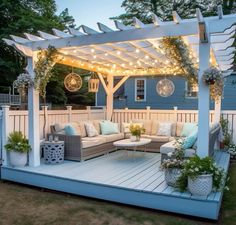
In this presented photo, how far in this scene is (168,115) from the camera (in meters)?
9.03

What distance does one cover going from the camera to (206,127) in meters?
4.32

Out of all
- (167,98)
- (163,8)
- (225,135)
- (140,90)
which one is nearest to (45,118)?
(225,135)

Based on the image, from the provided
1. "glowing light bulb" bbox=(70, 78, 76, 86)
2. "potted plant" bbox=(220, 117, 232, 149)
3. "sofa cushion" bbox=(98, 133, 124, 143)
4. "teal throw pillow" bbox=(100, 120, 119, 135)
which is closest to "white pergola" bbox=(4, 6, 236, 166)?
"potted plant" bbox=(220, 117, 232, 149)

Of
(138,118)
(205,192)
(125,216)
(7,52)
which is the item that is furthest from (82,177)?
(7,52)

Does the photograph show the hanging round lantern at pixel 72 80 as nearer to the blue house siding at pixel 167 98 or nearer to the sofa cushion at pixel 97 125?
the sofa cushion at pixel 97 125

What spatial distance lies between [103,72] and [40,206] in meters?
5.97

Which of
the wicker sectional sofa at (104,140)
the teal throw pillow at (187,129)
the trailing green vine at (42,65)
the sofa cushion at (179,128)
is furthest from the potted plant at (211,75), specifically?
the sofa cushion at (179,128)

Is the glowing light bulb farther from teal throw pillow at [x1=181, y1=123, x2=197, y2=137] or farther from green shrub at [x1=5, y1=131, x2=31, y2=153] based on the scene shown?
teal throw pillow at [x1=181, y1=123, x2=197, y2=137]

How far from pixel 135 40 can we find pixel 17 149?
129 inches

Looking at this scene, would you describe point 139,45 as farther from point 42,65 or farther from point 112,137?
point 112,137

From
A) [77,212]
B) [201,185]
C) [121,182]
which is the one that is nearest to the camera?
[201,185]

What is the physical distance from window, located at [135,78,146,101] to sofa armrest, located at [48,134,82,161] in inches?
384

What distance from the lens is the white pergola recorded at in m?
4.30

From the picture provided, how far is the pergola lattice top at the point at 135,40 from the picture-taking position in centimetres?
419
